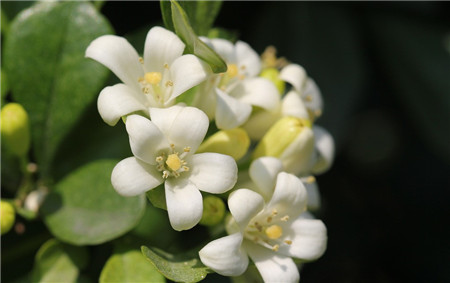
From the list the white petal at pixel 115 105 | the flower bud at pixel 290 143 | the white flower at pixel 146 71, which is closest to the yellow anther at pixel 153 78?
the white flower at pixel 146 71

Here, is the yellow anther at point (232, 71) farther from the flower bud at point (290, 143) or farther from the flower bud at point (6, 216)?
the flower bud at point (6, 216)

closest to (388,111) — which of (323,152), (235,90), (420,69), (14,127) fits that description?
(420,69)

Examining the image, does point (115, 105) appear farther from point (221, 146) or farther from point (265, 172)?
point (265, 172)

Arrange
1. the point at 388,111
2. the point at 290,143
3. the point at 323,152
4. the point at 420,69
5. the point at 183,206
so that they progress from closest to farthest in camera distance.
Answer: the point at 183,206 < the point at 290,143 < the point at 323,152 < the point at 420,69 < the point at 388,111

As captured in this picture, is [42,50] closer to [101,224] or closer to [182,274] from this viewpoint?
[101,224]

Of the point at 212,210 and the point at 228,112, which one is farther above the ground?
the point at 228,112

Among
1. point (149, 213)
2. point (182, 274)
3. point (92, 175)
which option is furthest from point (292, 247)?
point (92, 175)
